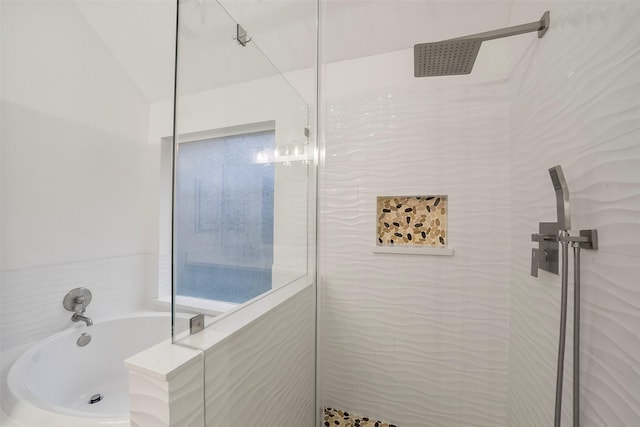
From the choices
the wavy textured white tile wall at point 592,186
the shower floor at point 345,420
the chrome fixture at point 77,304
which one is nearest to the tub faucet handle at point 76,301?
the chrome fixture at point 77,304

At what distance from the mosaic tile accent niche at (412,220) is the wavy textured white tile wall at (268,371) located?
0.59 m

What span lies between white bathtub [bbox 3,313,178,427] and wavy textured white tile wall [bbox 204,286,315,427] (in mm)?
380

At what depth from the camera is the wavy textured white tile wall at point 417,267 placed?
143 cm

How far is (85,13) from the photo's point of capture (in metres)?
1.63

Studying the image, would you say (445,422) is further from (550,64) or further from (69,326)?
(69,326)

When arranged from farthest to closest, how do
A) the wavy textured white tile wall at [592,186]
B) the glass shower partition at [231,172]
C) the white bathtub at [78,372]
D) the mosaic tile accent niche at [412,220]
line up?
1. the mosaic tile accent niche at [412,220]
2. the white bathtub at [78,372]
3. the glass shower partition at [231,172]
4. the wavy textured white tile wall at [592,186]

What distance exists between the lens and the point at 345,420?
1649 millimetres

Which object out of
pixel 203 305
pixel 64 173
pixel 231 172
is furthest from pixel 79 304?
pixel 231 172

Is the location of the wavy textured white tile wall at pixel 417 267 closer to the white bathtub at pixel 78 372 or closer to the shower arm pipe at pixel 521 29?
the shower arm pipe at pixel 521 29

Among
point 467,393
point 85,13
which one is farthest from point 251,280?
point 85,13

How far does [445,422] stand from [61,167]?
2657 mm

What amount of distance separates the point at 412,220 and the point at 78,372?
2.19 metres

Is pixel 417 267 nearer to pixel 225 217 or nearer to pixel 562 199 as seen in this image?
pixel 562 199

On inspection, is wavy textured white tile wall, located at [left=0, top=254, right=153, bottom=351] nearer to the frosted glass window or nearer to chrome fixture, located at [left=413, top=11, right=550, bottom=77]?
the frosted glass window
